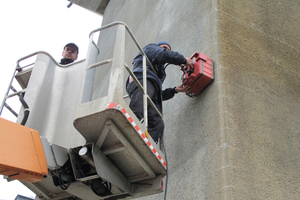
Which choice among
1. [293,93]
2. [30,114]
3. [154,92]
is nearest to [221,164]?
[154,92]

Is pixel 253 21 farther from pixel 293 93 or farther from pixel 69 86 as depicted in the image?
pixel 69 86

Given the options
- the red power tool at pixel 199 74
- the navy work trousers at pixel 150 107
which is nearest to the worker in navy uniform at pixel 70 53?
the navy work trousers at pixel 150 107

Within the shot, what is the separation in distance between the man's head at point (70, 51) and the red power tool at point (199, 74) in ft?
6.33

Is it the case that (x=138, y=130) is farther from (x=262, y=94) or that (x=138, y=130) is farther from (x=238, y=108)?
(x=262, y=94)

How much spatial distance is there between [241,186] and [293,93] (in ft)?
7.41

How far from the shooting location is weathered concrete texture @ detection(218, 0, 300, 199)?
4.45 metres

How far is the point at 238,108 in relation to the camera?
4.97 meters

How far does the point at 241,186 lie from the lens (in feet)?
13.8

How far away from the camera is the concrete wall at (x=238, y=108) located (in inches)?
175

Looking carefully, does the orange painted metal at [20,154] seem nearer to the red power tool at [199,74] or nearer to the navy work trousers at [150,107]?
the navy work trousers at [150,107]

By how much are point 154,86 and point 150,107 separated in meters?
0.36

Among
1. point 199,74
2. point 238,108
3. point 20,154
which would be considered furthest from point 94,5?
point 20,154

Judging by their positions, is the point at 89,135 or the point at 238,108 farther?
the point at 238,108

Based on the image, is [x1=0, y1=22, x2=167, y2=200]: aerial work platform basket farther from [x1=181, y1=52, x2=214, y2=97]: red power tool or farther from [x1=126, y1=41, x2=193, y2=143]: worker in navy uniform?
[x1=181, y1=52, x2=214, y2=97]: red power tool
